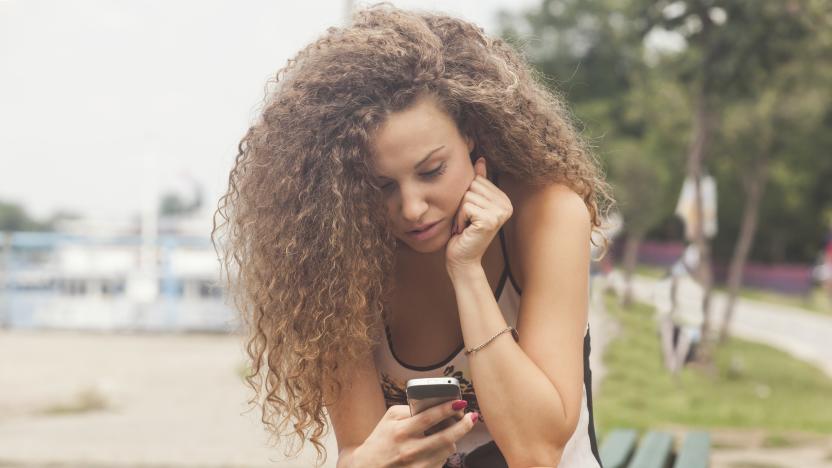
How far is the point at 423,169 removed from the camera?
6.98 feet

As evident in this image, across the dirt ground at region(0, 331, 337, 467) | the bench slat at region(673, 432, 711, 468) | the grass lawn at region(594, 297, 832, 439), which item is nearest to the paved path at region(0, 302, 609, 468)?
the dirt ground at region(0, 331, 337, 467)

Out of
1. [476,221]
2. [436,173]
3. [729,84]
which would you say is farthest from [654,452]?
[729,84]

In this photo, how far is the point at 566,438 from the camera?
2.19 m

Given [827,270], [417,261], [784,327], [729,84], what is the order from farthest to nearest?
[827,270] → [784,327] → [729,84] → [417,261]

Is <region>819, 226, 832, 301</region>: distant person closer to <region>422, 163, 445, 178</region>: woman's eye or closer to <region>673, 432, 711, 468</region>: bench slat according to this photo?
<region>673, 432, 711, 468</region>: bench slat

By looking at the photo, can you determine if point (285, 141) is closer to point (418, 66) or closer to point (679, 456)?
point (418, 66)

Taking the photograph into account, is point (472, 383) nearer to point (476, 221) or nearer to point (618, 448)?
point (476, 221)

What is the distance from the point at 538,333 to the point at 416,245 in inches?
13.1

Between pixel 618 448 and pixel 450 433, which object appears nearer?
pixel 450 433

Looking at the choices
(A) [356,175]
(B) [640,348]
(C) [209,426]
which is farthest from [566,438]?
(B) [640,348]

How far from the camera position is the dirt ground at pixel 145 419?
6.17m

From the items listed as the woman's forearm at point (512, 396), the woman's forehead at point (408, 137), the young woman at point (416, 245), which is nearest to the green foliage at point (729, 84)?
the young woman at point (416, 245)

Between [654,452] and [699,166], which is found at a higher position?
[699,166]

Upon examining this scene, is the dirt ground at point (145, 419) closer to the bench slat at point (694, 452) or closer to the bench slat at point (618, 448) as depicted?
the bench slat at point (618, 448)
